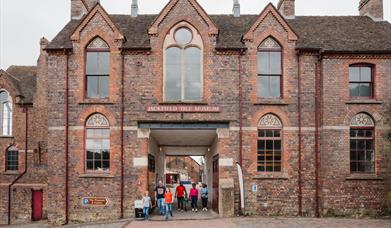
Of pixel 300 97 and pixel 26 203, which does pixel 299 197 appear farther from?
pixel 26 203

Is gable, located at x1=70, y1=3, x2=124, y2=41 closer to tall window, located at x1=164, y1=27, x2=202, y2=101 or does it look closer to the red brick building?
the red brick building

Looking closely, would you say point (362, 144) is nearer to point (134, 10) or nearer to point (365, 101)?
point (365, 101)

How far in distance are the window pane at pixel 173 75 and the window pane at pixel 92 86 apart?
140 inches

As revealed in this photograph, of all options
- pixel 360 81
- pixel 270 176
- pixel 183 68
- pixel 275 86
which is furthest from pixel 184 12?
pixel 360 81

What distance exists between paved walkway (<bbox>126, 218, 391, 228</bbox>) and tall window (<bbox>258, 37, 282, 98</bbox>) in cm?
626

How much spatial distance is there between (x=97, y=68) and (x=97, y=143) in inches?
146

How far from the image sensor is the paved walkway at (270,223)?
20672 mm

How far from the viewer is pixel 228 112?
24.6 metres

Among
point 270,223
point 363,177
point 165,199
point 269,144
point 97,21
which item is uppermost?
point 97,21

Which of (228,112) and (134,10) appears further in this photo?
(134,10)

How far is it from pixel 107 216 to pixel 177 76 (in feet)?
24.8

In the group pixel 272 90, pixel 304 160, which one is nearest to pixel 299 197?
pixel 304 160

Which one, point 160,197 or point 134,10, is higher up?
point 134,10

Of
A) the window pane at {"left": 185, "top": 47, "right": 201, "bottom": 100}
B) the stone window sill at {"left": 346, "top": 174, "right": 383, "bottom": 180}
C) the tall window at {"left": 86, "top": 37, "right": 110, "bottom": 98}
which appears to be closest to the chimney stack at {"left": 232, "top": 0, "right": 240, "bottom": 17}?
the window pane at {"left": 185, "top": 47, "right": 201, "bottom": 100}
